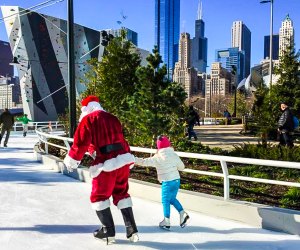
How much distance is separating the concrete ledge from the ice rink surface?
0.30 ft

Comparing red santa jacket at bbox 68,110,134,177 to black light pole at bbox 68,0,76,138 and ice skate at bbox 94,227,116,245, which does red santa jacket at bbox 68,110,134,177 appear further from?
black light pole at bbox 68,0,76,138

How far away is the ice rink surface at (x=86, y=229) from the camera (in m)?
4.20

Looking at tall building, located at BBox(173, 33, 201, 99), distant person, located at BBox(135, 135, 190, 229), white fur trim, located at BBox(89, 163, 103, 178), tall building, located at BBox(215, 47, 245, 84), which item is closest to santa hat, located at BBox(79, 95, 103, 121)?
white fur trim, located at BBox(89, 163, 103, 178)

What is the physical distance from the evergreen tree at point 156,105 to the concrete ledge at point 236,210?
244 centimetres

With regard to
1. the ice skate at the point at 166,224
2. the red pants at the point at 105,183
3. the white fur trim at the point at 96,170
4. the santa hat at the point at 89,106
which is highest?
the santa hat at the point at 89,106

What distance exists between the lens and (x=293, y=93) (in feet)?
58.0

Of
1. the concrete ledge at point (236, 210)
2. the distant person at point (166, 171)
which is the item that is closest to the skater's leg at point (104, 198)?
the distant person at point (166, 171)

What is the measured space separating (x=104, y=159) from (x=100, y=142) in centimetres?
18

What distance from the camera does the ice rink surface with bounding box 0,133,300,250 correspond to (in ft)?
13.8

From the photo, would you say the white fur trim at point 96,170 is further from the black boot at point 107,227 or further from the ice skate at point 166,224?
the ice skate at point 166,224

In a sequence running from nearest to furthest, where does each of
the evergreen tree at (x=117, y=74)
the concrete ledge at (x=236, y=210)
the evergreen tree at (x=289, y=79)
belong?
the concrete ledge at (x=236, y=210) < the evergreen tree at (x=117, y=74) < the evergreen tree at (x=289, y=79)

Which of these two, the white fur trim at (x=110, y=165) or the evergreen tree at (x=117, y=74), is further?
the evergreen tree at (x=117, y=74)

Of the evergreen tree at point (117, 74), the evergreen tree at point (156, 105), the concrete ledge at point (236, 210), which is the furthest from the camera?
the evergreen tree at point (117, 74)

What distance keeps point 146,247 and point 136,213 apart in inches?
54.8
